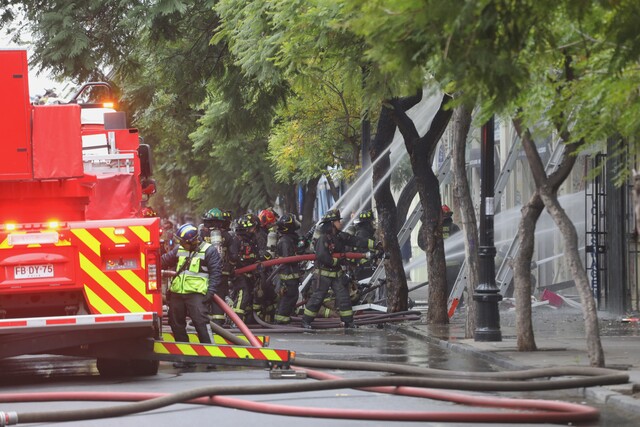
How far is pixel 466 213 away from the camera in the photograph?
1850 cm

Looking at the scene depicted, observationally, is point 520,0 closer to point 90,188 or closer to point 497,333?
point 90,188

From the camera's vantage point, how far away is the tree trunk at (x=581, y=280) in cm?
1333

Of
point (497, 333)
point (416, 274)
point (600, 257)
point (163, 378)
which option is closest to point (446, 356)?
point (497, 333)

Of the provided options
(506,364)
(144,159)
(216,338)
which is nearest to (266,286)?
(216,338)

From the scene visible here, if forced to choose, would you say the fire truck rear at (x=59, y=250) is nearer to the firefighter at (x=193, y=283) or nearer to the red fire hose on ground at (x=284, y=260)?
the firefighter at (x=193, y=283)

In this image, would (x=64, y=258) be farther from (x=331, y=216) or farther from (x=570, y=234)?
(x=331, y=216)

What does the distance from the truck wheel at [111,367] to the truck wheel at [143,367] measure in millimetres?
105

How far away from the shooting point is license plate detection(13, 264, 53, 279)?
12.7m

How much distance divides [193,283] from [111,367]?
1533 millimetres

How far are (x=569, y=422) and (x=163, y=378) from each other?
5.32 m

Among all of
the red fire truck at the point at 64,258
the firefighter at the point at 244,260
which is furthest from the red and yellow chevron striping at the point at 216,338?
the firefighter at the point at 244,260

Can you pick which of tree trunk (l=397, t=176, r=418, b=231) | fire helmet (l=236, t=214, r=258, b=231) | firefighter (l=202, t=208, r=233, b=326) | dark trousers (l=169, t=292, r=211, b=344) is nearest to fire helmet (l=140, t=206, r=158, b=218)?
firefighter (l=202, t=208, r=233, b=326)

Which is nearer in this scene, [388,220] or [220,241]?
[220,241]

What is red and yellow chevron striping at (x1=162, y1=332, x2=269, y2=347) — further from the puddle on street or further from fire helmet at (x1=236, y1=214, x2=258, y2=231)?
fire helmet at (x1=236, y1=214, x2=258, y2=231)
